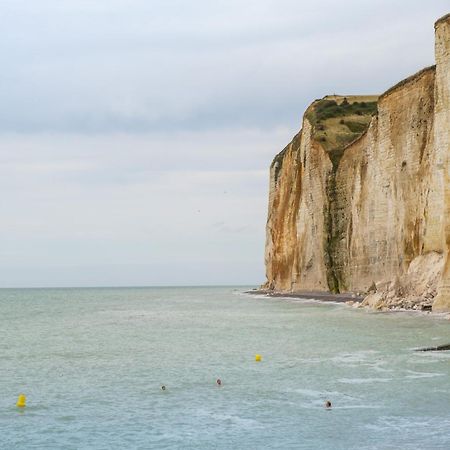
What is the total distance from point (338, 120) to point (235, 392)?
53.8 metres

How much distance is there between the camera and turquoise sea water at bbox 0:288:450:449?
423 inches

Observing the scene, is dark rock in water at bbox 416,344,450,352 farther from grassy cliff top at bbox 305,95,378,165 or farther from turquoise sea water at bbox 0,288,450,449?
grassy cliff top at bbox 305,95,378,165

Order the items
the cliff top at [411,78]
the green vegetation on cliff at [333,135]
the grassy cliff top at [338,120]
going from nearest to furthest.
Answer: the cliff top at [411,78], the green vegetation on cliff at [333,135], the grassy cliff top at [338,120]

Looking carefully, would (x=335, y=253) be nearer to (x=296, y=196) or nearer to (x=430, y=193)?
(x=296, y=196)

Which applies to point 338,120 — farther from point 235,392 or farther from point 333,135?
point 235,392

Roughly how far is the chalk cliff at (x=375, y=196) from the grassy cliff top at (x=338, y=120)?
0.31ft

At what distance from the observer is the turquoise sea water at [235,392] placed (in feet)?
35.2

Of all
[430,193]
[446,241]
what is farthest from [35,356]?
[430,193]

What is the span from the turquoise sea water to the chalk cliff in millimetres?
10731

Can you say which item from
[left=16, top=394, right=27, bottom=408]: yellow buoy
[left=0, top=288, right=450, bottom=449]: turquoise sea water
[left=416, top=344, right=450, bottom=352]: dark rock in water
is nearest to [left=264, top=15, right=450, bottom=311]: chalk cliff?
[left=0, top=288, right=450, bottom=449]: turquoise sea water

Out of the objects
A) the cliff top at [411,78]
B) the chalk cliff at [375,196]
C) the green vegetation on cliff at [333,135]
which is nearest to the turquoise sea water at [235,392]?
the chalk cliff at [375,196]

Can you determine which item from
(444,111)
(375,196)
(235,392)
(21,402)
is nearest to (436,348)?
(235,392)

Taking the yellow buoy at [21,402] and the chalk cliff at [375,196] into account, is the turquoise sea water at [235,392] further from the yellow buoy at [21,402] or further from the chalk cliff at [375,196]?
the chalk cliff at [375,196]

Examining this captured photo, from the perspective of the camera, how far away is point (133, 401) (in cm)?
1396
